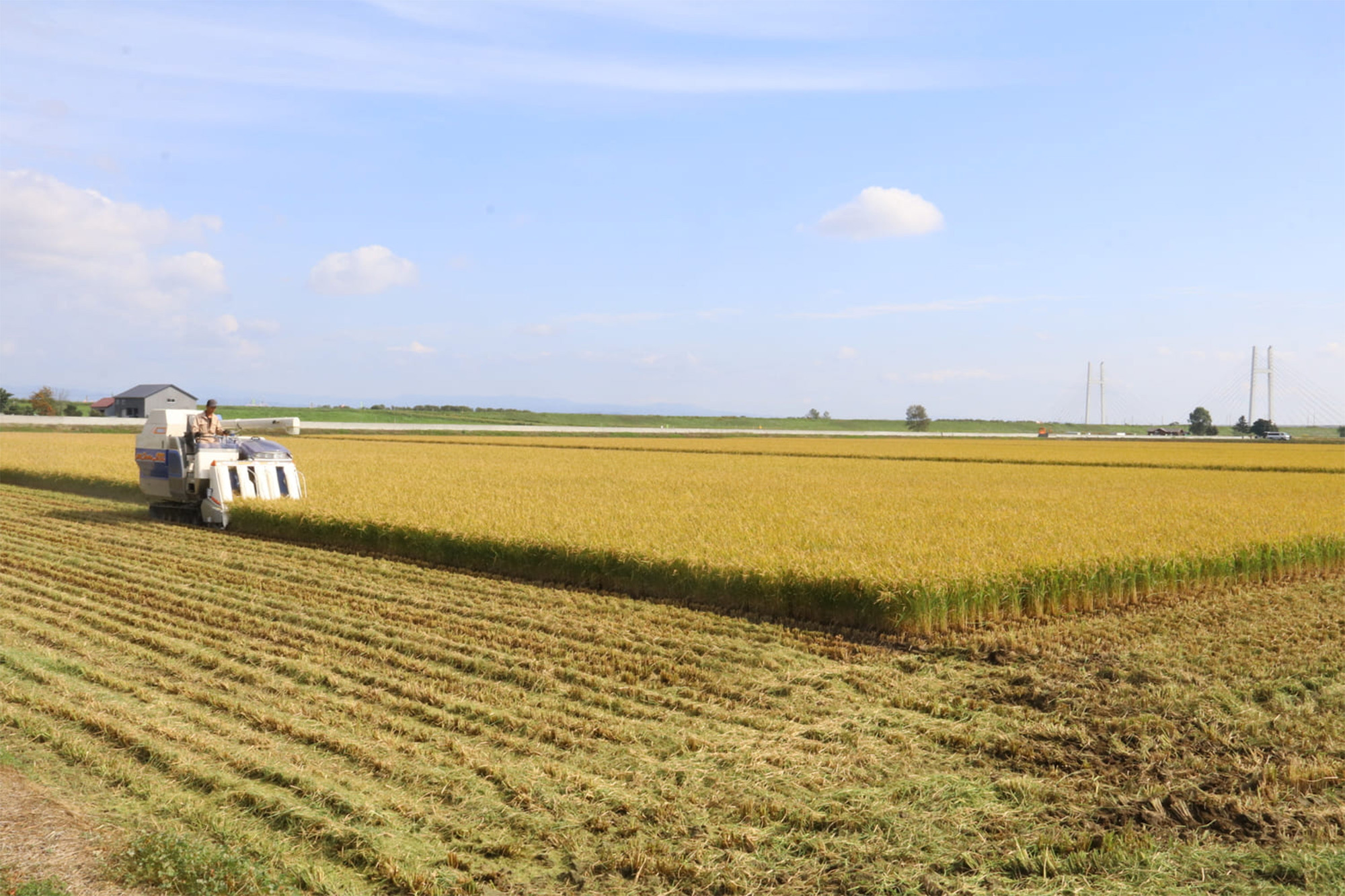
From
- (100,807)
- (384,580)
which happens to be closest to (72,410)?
(384,580)

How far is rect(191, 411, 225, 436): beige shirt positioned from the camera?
695 inches

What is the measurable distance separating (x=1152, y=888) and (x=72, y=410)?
112 m

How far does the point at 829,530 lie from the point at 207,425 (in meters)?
11.1

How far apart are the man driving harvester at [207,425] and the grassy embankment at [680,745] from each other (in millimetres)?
6581

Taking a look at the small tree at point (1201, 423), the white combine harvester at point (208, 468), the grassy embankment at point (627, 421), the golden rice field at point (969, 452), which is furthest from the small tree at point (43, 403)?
the small tree at point (1201, 423)

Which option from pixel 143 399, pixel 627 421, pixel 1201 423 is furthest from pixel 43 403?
pixel 1201 423

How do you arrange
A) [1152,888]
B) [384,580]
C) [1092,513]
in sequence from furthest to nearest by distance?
[1092,513] → [384,580] → [1152,888]

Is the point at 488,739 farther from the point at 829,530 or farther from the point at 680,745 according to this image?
the point at 829,530

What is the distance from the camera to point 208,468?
58.5 feet

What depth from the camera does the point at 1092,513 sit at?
17.9m

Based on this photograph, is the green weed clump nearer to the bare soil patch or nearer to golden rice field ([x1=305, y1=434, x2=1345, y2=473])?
the bare soil patch

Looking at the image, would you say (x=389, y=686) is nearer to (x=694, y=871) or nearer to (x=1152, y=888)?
(x=694, y=871)

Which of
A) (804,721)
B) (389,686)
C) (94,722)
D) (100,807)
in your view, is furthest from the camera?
(389,686)

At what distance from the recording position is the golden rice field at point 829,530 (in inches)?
438
